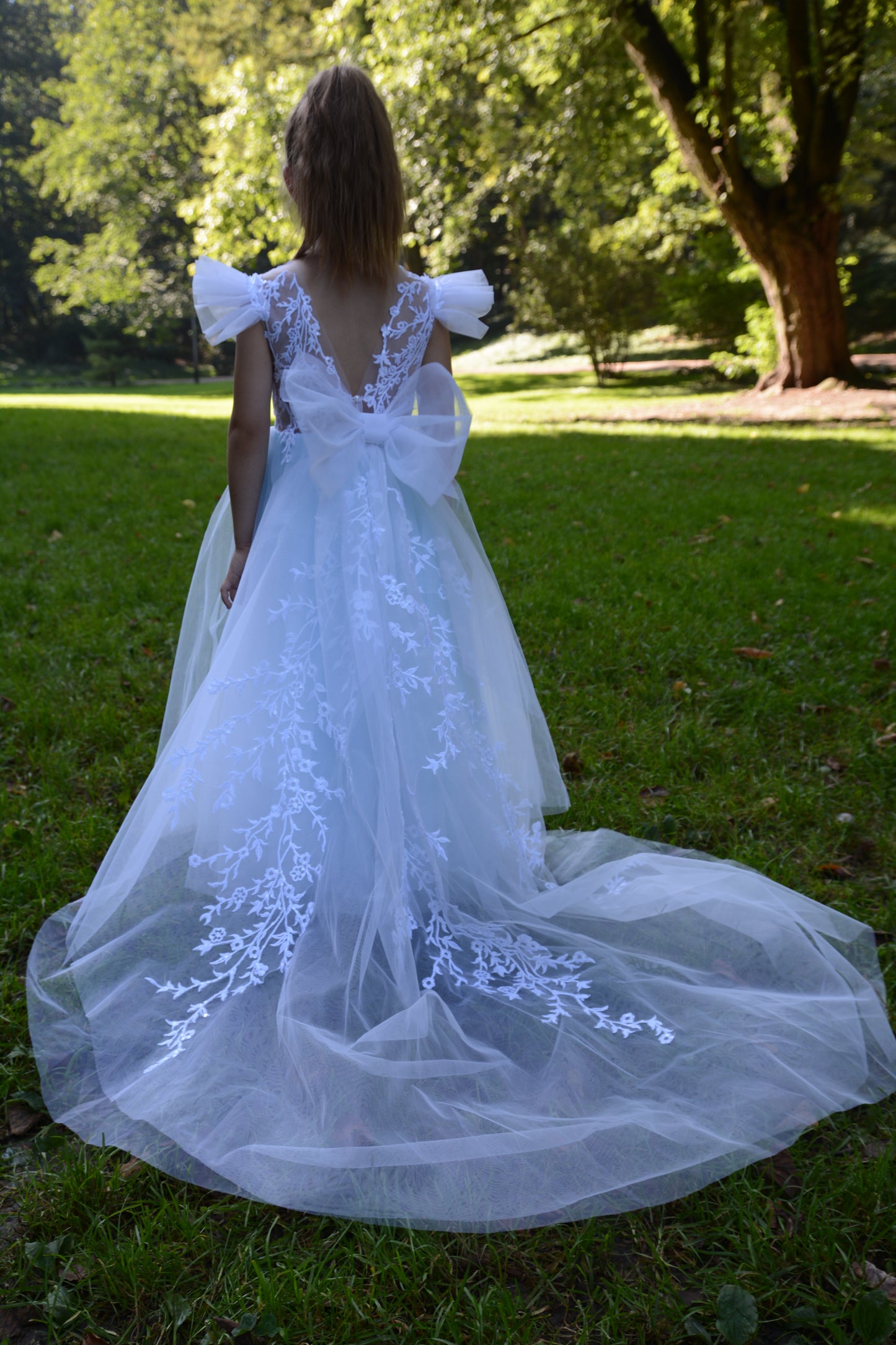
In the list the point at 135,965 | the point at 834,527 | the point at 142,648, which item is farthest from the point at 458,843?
the point at 834,527

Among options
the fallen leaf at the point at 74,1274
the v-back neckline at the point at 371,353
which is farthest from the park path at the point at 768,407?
the fallen leaf at the point at 74,1274

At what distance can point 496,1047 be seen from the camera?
2.19 meters

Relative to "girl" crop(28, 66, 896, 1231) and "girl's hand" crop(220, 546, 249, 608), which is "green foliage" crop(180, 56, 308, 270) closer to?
"girl" crop(28, 66, 896, 1231)

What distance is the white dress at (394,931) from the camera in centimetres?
192

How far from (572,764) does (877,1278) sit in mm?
2298

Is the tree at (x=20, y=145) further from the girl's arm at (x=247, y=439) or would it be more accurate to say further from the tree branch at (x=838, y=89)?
the girl's arm at (x=247, y=439)

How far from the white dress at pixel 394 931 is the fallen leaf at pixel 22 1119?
0.09 metres

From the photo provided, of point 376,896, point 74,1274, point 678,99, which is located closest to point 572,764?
point 376,896

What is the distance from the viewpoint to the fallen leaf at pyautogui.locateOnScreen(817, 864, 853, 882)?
312 cm

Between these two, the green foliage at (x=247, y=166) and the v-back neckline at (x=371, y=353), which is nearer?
the v-back neckline at (x=371, y=353)

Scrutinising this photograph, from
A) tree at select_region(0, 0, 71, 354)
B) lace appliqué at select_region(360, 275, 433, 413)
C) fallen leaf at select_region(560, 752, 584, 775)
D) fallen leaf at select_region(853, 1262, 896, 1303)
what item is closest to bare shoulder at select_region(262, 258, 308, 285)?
lace appliqué at select_region(360, 275, 433, 413)

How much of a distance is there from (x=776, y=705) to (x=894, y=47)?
13207 mm

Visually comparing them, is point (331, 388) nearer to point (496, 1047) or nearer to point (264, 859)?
point (264, 859)

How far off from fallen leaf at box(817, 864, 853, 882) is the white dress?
508 mm
